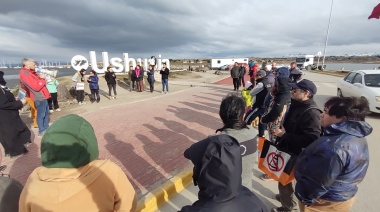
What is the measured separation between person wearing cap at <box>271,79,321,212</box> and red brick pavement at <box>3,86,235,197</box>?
186cm

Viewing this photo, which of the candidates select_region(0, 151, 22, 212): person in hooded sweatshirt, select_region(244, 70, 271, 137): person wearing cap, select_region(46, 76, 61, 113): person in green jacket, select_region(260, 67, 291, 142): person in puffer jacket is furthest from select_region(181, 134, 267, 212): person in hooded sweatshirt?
select_region(46, 76, 61, 113): person in green jacket

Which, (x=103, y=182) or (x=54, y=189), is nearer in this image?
(x=54, y=189)

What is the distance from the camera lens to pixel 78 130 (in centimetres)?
128

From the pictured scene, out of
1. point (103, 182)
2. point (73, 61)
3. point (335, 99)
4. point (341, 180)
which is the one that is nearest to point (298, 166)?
point (341, 180)

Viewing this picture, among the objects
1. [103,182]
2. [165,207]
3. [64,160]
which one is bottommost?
[165,207]

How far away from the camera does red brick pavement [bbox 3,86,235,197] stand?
3.88 metres

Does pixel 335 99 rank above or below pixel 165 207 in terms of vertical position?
above

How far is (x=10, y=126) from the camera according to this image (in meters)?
4.28

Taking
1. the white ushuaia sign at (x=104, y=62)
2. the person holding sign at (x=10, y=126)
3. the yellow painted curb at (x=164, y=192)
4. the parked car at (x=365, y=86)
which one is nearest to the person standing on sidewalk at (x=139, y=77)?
the white ushuaia sign at (x=104, y=62)

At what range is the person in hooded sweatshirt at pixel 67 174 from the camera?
1211mm

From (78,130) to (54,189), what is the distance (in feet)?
1.13

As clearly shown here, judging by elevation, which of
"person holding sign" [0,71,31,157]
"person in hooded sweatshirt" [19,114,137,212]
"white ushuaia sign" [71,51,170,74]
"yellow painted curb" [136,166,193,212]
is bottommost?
"yellow painted curb" [136,166,193,212]

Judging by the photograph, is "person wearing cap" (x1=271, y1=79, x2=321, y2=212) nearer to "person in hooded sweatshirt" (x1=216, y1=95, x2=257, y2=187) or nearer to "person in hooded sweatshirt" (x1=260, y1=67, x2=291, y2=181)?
"person in hooded sweatshirt" (x1=216, y1=95, x2=257, y2=187)

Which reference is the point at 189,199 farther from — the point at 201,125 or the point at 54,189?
the point at 201,125
